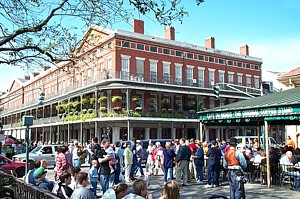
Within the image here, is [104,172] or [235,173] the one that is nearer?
[235,173]

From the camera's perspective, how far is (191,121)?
40312mm

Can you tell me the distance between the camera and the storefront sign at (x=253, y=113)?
11.6 metres

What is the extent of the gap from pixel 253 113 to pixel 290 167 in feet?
7.80

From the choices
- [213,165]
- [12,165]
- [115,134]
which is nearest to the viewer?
[213,165]

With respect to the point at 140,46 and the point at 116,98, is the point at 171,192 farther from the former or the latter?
the point at 140,46

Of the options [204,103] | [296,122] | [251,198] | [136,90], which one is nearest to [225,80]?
[204,103]

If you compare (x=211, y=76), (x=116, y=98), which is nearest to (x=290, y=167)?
(x=116, y=98)

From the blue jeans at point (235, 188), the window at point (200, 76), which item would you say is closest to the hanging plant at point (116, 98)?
the window at point (200, 76)

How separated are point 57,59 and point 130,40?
30.1 m

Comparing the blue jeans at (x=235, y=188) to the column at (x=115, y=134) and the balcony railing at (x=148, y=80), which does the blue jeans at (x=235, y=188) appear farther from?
the column at (x=115, y=134)

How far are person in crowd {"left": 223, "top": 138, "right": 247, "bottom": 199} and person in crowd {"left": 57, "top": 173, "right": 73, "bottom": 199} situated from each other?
4.54 metres

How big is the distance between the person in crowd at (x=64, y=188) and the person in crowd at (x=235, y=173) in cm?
454

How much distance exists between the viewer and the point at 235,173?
923cm

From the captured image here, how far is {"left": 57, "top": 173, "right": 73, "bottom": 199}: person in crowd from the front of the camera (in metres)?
6.72
